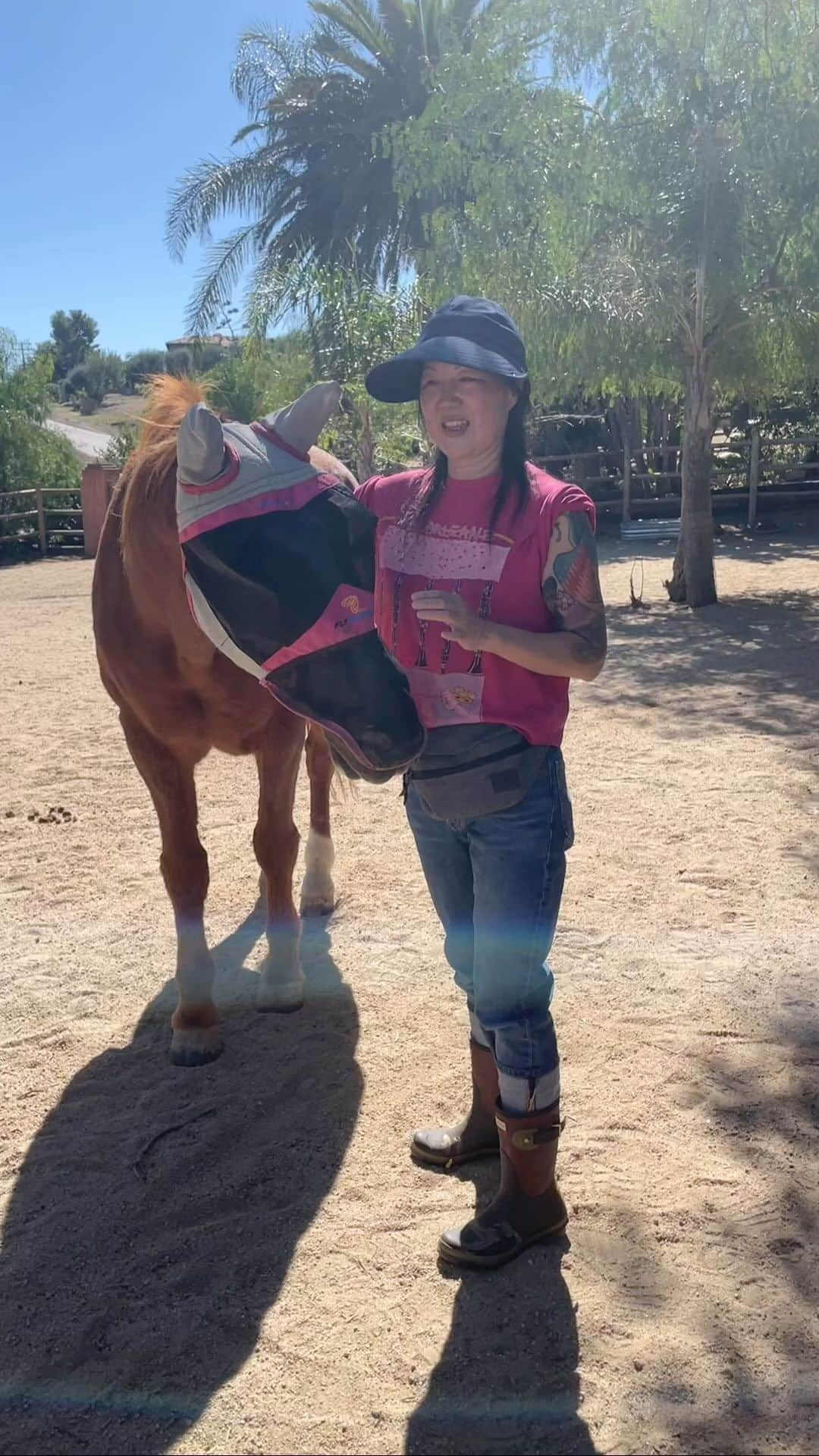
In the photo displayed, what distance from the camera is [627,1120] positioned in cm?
263

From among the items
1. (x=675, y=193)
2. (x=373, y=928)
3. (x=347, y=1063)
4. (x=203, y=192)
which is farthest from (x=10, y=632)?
(x=203, y=192)

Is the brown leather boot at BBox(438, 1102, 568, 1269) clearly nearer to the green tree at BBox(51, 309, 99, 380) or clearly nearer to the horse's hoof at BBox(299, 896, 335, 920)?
the horse's hoof at BBox(299, 896, 335, 920)

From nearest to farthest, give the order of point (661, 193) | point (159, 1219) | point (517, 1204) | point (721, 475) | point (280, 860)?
point (517, 1204) → point (159, 1219) → point (280, 860) → point (661, 193) → point (721, 475)

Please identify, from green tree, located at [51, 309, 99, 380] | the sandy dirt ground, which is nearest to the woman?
the sandy dirt ground

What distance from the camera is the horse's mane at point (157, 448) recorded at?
2.77m

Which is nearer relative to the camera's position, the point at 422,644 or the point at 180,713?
the point at 422,644

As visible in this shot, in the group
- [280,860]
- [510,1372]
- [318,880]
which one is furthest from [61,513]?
[510,1372]

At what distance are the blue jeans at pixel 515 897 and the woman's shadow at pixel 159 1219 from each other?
74cm

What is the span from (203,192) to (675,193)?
47.1ft

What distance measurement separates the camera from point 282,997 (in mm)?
3342

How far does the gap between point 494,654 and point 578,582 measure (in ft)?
0.65

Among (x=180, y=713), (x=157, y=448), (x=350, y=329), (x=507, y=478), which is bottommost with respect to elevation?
(x=180, y=713)

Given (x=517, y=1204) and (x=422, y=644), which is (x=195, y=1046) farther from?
(x=422, y=644)

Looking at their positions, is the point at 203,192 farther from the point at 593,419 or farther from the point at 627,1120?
the point at 627,1120
